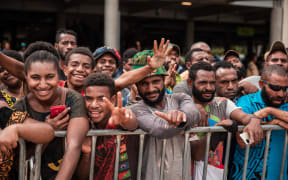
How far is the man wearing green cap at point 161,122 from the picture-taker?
2771 millimetres

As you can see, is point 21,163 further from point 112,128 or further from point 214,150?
point 214,150

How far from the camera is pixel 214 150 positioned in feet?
10.8

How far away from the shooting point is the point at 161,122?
2811mm

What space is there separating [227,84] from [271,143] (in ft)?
→ 3.92

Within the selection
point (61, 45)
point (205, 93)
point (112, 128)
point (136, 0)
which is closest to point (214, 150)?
point (205, 93)

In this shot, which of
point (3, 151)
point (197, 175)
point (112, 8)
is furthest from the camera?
point (112, 8)

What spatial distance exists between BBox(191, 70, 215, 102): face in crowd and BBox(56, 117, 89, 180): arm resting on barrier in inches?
57.6

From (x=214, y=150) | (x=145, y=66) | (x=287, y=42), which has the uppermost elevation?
(x=287, y=42)

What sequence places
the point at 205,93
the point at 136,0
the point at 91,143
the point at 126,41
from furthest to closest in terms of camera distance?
the point at 126,41, the point at 136,0, the point at 205,93, the point at 91,143

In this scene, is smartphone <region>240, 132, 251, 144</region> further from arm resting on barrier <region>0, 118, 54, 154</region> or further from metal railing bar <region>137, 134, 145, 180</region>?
arm resting on barrier <region>0, 118, 54, 154</region>

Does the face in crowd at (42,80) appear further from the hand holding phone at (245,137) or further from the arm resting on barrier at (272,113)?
the arm resting on barrier at (272,113)

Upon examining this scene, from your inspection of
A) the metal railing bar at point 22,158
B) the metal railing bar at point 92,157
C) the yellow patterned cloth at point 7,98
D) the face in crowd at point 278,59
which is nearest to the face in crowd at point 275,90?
the face in crowd at point 278,59

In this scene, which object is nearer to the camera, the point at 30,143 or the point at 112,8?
the point at 30,143

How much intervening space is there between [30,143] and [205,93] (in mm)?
1920
